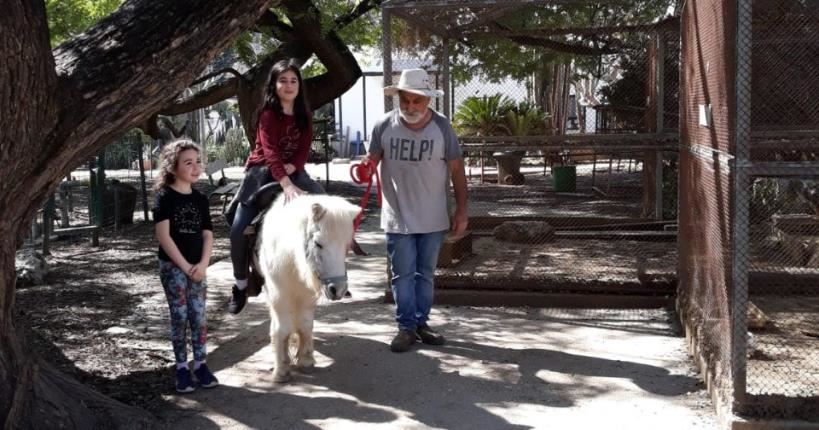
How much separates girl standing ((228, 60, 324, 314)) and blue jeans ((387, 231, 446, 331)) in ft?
2.37

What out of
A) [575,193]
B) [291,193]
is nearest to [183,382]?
[291,193]

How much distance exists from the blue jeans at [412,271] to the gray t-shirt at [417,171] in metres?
0.11

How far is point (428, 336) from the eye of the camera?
20.9 feet

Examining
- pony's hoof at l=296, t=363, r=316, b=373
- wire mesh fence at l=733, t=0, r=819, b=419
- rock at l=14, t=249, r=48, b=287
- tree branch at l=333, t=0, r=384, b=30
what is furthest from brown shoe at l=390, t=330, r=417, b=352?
tree branch at l=333, t=0, r=384, b=30

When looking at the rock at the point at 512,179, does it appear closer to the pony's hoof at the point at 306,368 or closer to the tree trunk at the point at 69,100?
the pony's hoof at the point at 306,368

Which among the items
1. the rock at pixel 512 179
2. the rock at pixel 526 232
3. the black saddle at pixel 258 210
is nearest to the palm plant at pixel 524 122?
the rock at pixel 512 179

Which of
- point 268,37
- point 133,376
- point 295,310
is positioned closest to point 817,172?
point 295,310

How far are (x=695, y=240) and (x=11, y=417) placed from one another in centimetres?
455

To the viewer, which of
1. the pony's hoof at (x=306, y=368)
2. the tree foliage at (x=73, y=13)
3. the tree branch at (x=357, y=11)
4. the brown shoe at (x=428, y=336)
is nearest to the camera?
the pony's hoof at (x=306, y=368)

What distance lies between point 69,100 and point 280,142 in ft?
5.90

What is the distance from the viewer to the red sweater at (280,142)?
589 centimetres

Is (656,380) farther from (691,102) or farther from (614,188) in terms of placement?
(614,188)

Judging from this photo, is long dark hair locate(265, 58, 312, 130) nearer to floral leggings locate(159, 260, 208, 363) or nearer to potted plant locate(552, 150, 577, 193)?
floral leggings locate(159, 260, 208, 363)

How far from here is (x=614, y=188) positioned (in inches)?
691
